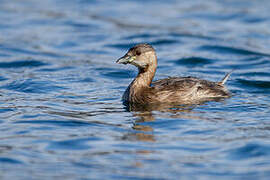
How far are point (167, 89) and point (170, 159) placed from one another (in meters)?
3.48

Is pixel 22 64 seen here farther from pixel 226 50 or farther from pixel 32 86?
pixel 226 50

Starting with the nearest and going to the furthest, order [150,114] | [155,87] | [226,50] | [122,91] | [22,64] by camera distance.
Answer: [150,114], [155,87], [122,91], [22,64], [226,50]

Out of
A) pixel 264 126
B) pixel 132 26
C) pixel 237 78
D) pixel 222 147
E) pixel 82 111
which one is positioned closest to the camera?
pixel 222 147

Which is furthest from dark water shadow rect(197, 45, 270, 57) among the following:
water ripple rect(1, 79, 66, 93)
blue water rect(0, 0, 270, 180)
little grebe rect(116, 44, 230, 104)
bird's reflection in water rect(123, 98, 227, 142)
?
water ripple rect(1, 79, 66, 93)

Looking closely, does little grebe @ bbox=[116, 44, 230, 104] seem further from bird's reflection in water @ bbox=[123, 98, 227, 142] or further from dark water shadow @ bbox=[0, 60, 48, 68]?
dark water shadow @ bbox=[0, 60, 48, 68]

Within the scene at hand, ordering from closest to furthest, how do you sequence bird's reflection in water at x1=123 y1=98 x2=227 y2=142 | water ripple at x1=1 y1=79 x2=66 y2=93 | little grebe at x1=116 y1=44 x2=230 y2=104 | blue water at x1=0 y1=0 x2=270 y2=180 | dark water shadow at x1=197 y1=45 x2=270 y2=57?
1. blue water at x1=0 y1=0 x2=270 y2=180
2. bird's reflection in water at x1=123 y1=98 x2=227 y2=142
3. little grebe at x1=116 y1=44 x2=230 y2=104
4. water ripple at x1=1 y1=79 x2=66 y2=93
5. dark water shadow at x1=197 y1=45 x2=270 y2=57

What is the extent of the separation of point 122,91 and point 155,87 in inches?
61.3

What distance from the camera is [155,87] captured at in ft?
38.5

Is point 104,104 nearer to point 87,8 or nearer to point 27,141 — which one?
point 27,141

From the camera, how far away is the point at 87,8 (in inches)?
956

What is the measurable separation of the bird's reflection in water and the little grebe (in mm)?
163

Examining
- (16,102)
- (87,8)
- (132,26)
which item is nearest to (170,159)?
(16,102)

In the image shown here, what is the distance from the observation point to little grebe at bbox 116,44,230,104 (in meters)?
11.5

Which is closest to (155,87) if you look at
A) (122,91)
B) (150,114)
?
(150,114)
